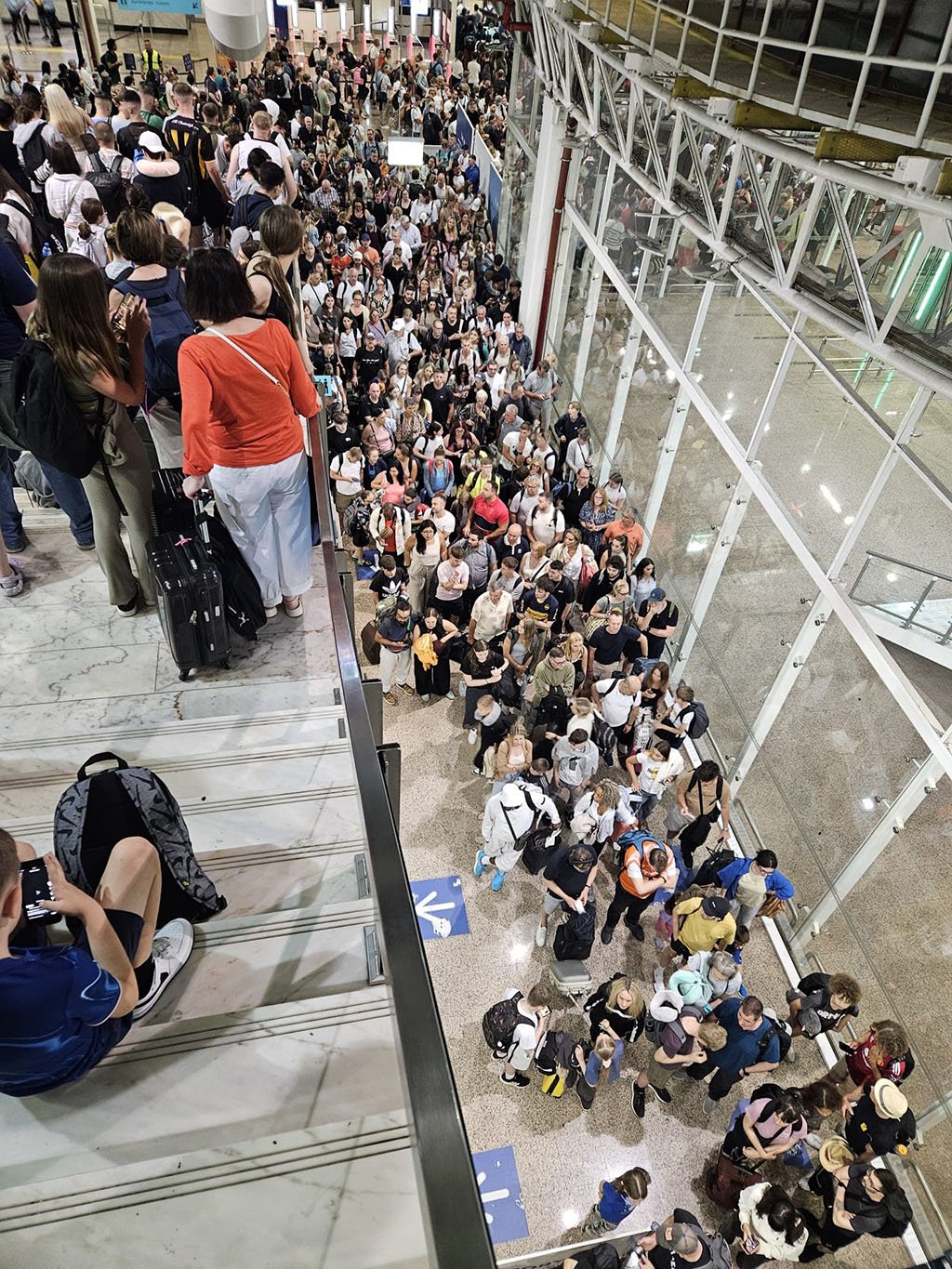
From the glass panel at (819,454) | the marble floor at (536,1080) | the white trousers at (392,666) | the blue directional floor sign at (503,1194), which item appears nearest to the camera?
the blue directional floor sign at (503,1194)

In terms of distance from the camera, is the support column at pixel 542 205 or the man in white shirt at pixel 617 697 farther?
the support column at pixel 542 205

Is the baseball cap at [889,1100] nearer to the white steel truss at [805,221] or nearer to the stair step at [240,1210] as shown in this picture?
the stair step at [240,1210]

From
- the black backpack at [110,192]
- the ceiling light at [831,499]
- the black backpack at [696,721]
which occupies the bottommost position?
the black backpack at [696,721]

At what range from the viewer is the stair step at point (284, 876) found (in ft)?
10.1

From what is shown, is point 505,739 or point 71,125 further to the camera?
point 71,125

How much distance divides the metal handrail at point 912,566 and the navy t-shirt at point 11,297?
584cm

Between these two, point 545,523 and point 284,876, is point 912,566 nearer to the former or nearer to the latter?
point 545,523

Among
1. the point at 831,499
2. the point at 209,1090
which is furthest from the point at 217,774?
the point at 831,499

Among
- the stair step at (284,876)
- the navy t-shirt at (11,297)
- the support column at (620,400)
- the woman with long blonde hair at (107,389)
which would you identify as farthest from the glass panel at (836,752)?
→ the navy t-shirt at (11,297)

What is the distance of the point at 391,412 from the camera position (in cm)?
1012

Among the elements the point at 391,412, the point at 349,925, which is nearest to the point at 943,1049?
the point at 349,925

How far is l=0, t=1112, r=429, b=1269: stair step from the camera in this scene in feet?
6.03

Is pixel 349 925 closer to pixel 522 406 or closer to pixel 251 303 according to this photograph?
pixel 251 303

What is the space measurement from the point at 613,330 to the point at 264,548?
8.52 meters
